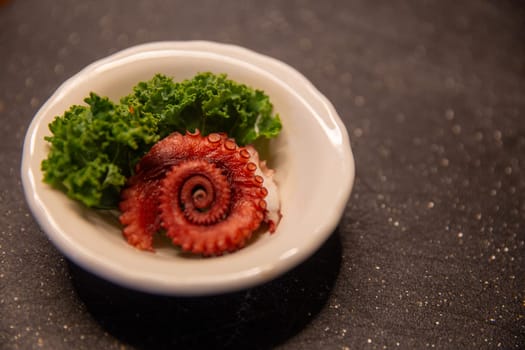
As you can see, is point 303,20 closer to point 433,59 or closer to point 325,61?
point 325,61

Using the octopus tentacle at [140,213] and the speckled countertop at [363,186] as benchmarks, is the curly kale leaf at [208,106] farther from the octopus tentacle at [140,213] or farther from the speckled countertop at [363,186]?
the speckled countertop at [363,186]

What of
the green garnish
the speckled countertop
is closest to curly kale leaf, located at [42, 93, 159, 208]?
the green garnish

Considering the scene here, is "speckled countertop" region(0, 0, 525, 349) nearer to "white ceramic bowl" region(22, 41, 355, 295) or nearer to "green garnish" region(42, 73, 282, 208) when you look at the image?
"white ceramic bowl" region(22, 41, 355, 295)

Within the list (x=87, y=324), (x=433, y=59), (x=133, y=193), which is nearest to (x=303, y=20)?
(x=433, y=59)

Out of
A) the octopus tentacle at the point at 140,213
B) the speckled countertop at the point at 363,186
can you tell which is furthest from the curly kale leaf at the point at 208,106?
the speckled countertop at the point at 363,186

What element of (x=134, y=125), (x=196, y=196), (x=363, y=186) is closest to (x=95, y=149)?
(x=134, y=125)

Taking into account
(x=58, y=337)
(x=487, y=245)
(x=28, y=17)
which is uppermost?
(x=28, y=17)
